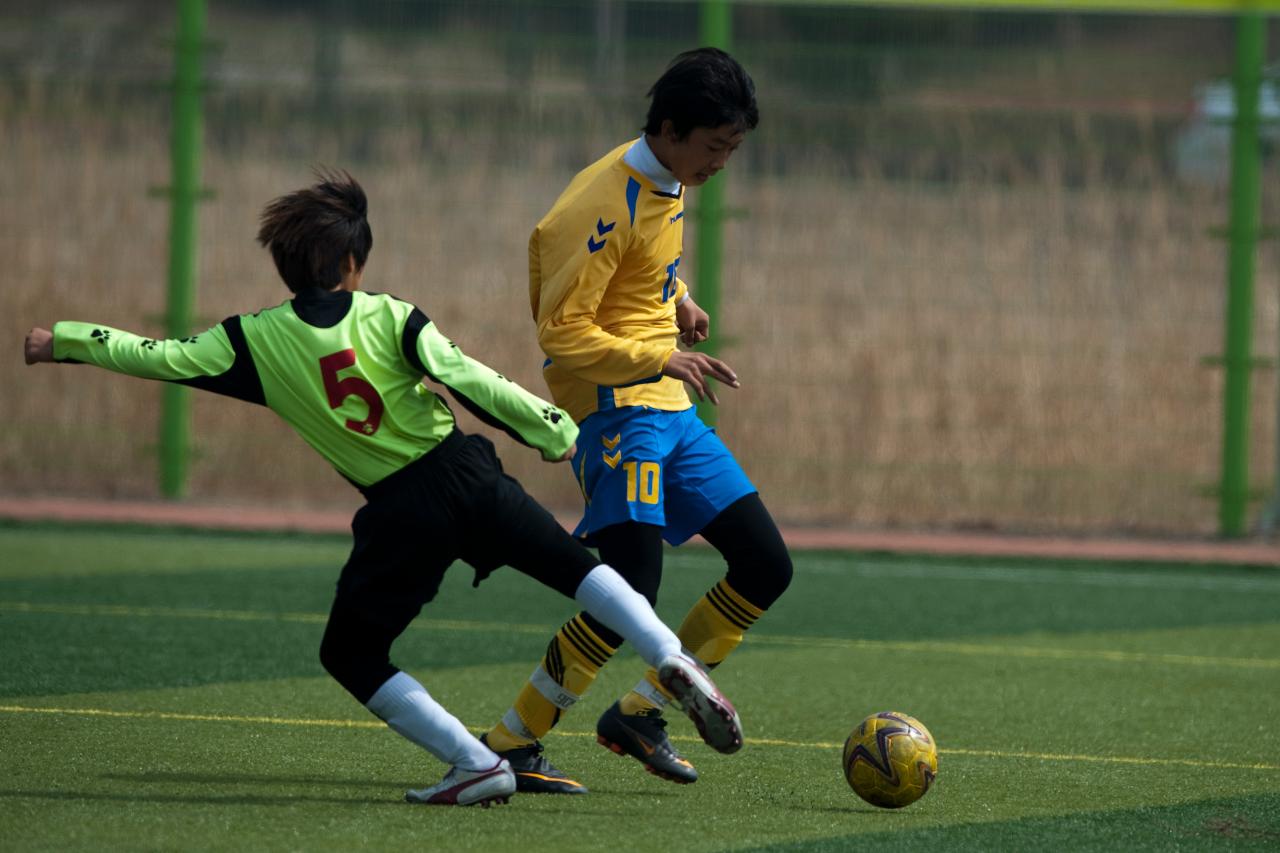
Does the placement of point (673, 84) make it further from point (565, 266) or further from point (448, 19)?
point (448, 19)

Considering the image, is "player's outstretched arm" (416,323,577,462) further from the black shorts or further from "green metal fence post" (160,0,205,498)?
"green metal fence post" (160,0,205,498)

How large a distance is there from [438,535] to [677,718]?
1762 mm

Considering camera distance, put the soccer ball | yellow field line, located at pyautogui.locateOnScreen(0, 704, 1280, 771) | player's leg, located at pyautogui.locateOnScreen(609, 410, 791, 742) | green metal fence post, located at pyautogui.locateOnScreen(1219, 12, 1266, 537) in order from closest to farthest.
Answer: the soccer ball
player's leg, located at pyautogui.locateOnScreen(609, 410, 791, 742)
yellow field line, located at pyautogui.locateOnScreen(0, 704, 1280, 771)
green metal fence post, located at pyautogui.locateOnScreen(1219, 12, 1266, 537)

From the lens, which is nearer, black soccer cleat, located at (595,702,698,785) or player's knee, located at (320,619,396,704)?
player's knee, located at (320,619,396,704)

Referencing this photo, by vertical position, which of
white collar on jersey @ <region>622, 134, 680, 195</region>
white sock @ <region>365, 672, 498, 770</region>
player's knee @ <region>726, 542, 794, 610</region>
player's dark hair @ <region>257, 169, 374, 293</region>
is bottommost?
white sock @ <region>365, 672, 498, 770</region>

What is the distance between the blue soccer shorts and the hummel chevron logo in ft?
1.42

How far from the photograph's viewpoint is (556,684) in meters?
4.83

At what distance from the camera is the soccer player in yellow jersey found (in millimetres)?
4762

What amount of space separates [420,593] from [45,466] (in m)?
8.15

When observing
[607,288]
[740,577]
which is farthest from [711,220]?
[740,577]

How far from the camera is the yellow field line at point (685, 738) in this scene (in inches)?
208

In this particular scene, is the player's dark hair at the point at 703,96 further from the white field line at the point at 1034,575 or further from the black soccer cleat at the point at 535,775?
the white field line at the point at 1034,575

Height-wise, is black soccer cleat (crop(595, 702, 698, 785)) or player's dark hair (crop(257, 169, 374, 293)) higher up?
player's dark hair (crop(257, 169, 374, 293))

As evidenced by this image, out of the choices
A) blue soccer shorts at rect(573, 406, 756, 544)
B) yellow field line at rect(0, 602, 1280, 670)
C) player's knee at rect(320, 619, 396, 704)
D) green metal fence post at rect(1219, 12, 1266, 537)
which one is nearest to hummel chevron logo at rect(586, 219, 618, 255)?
blue soccer shorts at rect(573, 406, 756, 544)
